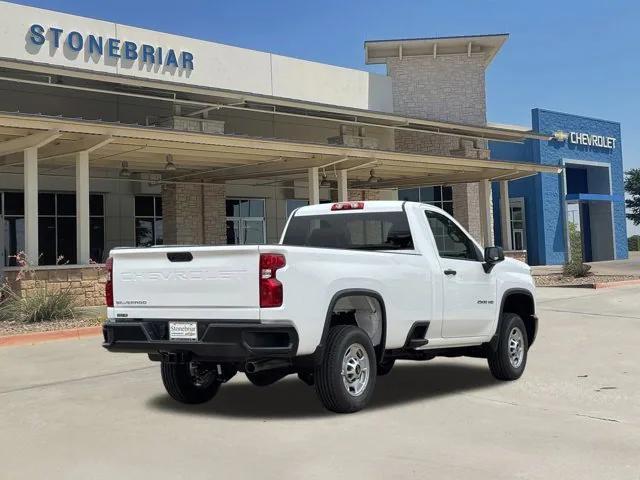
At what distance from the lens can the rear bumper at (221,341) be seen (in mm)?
6121

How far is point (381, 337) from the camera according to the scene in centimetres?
705

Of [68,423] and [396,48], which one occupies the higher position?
[396,48]

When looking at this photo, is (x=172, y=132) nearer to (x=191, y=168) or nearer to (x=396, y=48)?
(x=191, y=168)

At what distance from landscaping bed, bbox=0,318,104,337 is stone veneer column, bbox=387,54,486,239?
64.7 feet

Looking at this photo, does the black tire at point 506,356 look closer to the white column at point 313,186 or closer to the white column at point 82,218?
the white column at point 82,218

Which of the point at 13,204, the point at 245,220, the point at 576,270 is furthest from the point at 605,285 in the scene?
the point at 13,204

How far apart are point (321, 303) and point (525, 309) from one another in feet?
12.4

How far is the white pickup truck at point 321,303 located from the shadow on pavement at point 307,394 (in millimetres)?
207

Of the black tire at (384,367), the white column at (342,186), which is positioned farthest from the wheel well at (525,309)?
the white column at (342,186)

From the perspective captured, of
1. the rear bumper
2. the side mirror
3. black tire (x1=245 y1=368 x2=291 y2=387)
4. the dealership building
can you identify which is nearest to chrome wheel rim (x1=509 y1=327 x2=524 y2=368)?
the side mirror

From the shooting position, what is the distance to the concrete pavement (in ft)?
16.8

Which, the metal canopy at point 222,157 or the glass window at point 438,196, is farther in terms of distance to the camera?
the glass window at point 438,196

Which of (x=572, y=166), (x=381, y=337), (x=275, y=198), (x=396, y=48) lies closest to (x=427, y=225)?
(x=381, y=337)

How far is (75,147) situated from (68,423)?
1221 centimetres
